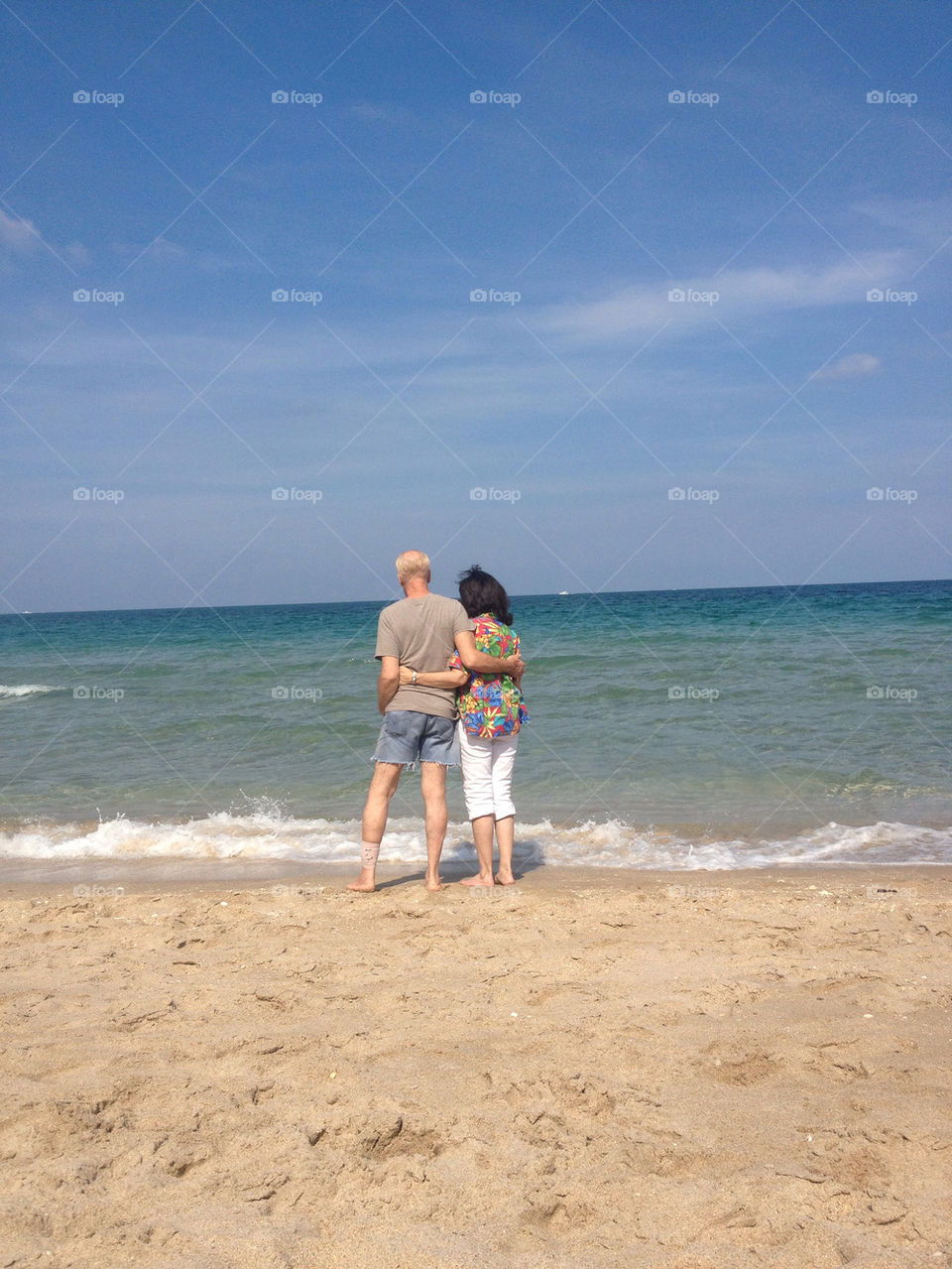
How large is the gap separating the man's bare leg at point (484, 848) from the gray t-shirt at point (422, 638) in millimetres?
686

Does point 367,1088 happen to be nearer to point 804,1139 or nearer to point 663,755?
point 804,1139

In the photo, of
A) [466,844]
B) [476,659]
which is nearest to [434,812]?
[476,659]

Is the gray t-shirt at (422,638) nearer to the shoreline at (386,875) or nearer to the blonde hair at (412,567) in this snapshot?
the blonde hair at (412,567)

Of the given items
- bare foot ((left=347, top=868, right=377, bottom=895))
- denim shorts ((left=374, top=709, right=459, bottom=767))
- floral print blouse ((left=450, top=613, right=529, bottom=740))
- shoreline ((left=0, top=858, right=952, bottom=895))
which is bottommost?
shoreline ((left=0, top=858, right=952, bottom=895))

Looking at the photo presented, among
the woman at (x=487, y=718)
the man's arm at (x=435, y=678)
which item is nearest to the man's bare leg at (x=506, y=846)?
the woman at (x=487, y=718)

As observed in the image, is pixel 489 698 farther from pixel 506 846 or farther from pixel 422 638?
pixel 506 846

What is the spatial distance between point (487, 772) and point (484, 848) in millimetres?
445

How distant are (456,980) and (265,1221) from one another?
1.65m

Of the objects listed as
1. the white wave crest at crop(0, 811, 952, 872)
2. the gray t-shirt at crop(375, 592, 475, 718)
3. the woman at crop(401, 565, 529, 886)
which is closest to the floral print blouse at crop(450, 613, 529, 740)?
the woman at crop(401, 565, 529, 886)

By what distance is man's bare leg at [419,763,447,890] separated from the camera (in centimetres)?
542

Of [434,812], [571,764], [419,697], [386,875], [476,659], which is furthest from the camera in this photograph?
[571,764]

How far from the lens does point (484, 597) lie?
5.42 meters

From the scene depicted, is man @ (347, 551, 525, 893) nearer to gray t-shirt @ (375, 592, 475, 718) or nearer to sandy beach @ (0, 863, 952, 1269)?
gray t-shirt @ (375, 592, 475, 718)

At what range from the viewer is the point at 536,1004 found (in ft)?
11.8
